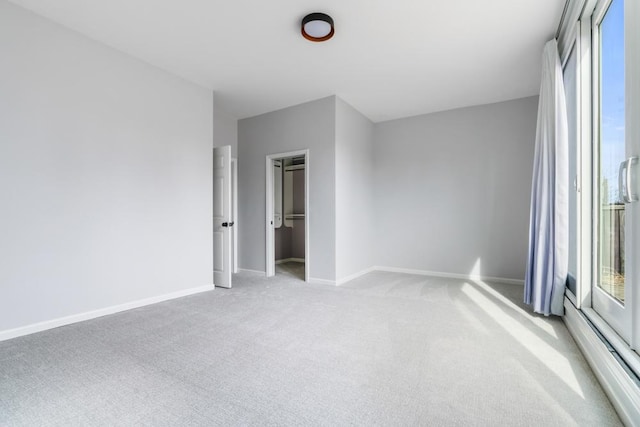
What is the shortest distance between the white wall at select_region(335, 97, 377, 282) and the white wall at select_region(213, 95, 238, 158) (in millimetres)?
2080

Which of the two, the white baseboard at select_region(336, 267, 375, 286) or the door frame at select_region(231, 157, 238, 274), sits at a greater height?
the door frame at select_region(231, 157, 238, 274)

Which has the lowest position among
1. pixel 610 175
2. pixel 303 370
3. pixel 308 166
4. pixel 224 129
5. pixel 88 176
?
pixel 303 370

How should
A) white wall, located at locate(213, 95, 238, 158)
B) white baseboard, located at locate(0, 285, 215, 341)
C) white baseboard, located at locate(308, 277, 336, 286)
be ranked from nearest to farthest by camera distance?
white baseboard, located at locate(0, 285, 215, 341), white baseboard, located at locate(308, 277, 336, 286), white wall, located at locate(213, 95, 238, 158)

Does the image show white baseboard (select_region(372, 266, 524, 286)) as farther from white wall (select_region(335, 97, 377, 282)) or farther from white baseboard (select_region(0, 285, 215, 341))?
white baseboard (select_region(0, 285, 215, 341))

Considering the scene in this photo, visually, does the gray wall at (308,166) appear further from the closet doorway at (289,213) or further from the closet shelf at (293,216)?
the closet shelf at (293,216)

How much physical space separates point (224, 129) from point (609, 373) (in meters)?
5.46

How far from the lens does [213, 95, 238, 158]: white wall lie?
17.0 ft

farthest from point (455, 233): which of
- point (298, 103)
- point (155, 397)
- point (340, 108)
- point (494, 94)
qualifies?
point (155, 397)

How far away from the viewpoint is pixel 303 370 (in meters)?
1.96

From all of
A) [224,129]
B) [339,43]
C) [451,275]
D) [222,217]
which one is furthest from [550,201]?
[224,129]

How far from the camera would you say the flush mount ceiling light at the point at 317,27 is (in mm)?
2627

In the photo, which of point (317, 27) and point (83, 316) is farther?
point (83, 316)

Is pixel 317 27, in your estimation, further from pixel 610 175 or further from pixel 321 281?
pixel 321 281

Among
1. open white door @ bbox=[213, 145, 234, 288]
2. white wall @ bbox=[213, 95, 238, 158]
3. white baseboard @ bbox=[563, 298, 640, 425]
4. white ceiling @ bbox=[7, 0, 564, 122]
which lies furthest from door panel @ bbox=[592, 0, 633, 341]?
white wall @ bbox=[213, 95, 238, 158]
